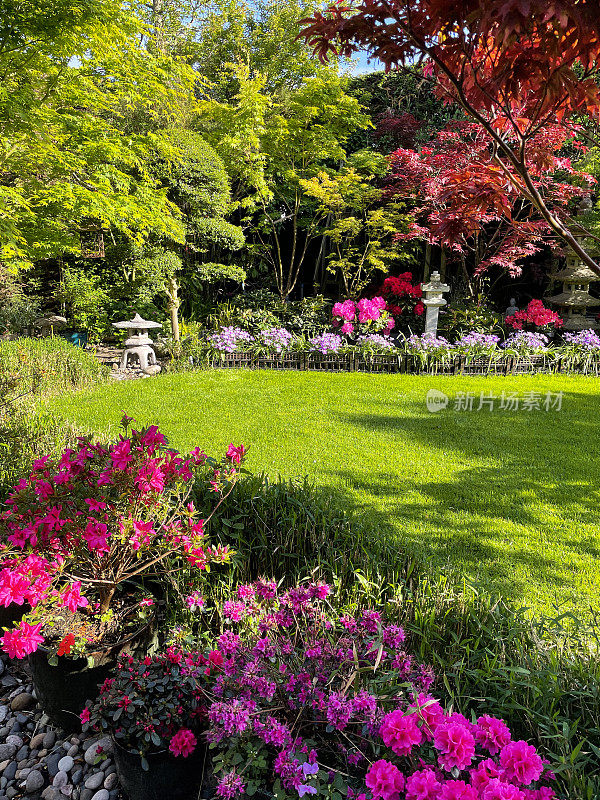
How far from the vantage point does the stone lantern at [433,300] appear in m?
8.62

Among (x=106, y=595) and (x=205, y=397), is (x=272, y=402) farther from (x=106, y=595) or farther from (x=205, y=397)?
(x=106, y=595)

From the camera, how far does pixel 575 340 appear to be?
321 inches

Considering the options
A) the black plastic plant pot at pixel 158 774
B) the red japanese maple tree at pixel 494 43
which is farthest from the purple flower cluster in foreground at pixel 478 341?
the black plastic plant pot at pixel 158 774

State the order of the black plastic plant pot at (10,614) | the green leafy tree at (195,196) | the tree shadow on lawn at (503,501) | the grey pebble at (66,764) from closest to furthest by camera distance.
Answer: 1. the grey pebble at (66,764)
2. the black plastic plant pot at (10,614)
3. the tree shadow on lawn at (503,501)
4. the green leafy tree at (195,196)

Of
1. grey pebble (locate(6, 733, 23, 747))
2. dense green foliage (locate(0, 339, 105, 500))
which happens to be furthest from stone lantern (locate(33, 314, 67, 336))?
grey pebble (locate(6, 733, 23, 747))

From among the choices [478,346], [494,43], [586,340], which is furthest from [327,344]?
[494,43]

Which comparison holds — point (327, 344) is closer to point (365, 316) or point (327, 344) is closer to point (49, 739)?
point (365, 316)

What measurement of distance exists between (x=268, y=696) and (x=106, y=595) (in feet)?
2.88

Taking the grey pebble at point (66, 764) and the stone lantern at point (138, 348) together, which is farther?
the stone lantern at point (138, 348)

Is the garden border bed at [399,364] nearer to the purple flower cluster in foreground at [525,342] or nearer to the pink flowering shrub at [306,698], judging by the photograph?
the purple flower cluster in foreground at [525,342]

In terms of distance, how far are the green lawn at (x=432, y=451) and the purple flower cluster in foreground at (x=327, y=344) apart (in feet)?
2.51

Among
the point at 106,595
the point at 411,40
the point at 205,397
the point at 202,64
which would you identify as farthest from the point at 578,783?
the point at 202,64

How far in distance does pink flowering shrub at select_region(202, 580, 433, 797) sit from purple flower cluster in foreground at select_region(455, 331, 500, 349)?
6969 mm

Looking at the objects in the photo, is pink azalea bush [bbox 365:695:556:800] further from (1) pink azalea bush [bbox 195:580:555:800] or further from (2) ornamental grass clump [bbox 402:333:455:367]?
(2) ornamental grass clump [bbox 402:333:455:367]
